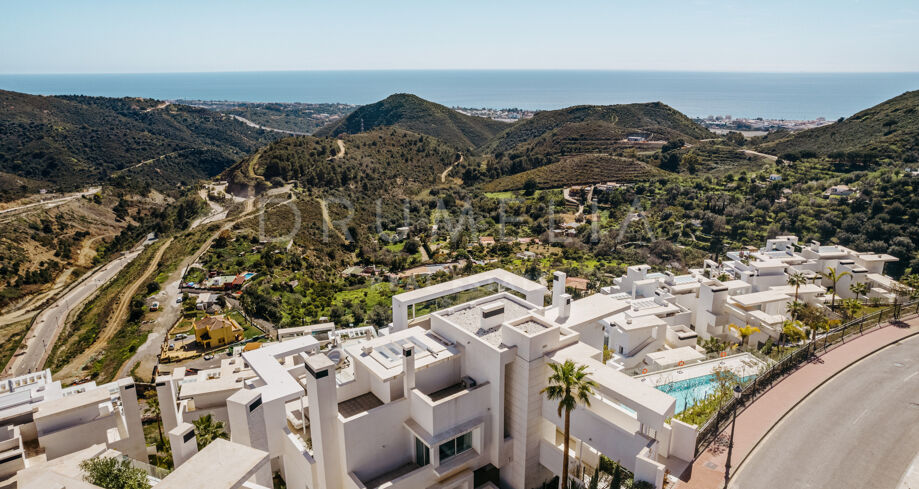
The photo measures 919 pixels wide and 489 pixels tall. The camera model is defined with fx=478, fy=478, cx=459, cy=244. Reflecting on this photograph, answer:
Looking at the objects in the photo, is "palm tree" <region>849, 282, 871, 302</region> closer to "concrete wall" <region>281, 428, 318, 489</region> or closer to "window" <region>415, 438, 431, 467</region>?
"window" <region>415, 438, 431, 467</region>

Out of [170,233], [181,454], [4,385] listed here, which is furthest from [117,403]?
[170,233]

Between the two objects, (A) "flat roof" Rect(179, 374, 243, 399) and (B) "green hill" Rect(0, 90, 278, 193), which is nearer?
(A) "flat roof" Rect(179, 374, 243, 399)

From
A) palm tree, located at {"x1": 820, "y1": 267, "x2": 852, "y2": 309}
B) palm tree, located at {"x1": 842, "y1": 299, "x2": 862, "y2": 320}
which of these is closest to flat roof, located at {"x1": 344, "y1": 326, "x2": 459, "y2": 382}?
palm tree, located at {"x1": 842, "y1": 299, "x2": 862, "y2": 320}

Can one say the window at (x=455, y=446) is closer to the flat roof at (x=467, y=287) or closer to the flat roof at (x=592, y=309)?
the flat roof at (x=467, y=287)

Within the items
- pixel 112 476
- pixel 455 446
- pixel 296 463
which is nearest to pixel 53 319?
pixel 112 476

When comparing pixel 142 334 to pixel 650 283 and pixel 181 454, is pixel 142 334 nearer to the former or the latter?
pixel 181 454

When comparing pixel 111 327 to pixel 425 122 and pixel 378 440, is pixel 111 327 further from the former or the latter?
pixel 425 122

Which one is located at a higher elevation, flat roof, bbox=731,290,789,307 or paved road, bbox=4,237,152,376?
flat roof, bbox=731,290,789,307
